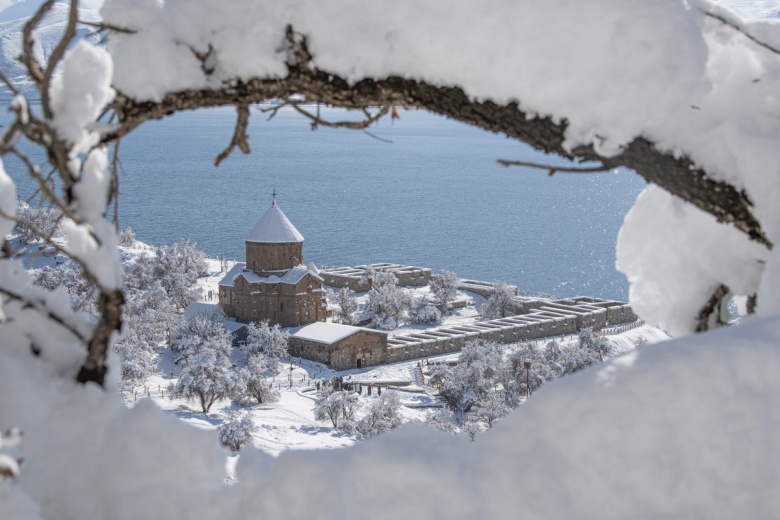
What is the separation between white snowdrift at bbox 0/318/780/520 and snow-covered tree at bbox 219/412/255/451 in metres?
10.2

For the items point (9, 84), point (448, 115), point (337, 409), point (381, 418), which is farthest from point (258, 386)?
point (9, 84)

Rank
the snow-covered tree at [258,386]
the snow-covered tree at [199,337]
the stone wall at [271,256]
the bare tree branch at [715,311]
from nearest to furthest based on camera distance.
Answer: the bare tree branch at [715,311], the snow-covered tree at [258,386], the snow-covered tree at [199,337], the stone wall at [271,256]

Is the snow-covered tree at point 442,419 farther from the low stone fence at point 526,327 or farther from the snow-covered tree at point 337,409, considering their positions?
the low stone fence at point 526,327

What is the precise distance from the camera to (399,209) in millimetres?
45812

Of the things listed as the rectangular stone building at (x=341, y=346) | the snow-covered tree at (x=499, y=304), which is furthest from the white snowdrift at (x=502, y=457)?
the snow-covered tree at (x=499, y=304)

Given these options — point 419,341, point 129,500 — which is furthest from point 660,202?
point 419,341

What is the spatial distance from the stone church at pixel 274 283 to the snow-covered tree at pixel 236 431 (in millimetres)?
8338

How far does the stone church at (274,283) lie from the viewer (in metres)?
20.2

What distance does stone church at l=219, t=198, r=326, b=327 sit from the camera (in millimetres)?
20172

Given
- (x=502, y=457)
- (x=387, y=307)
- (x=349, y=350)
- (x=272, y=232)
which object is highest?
(x=502, y=457)

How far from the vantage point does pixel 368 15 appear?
4.82 ft

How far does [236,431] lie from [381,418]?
8.75 feet

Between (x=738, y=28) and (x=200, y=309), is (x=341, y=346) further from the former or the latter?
(x=738, y=28)

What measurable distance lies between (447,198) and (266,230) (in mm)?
30913
